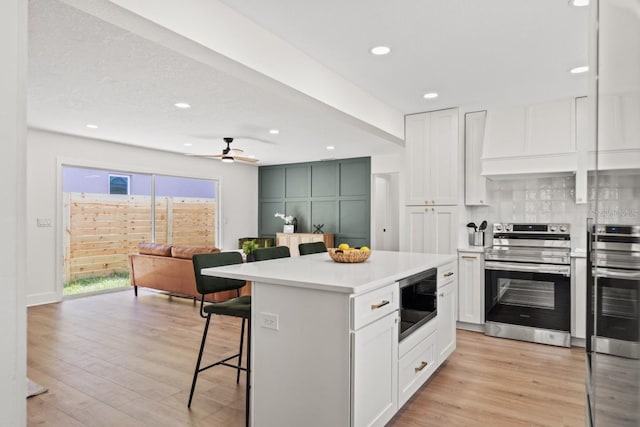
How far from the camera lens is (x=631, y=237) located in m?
0.42

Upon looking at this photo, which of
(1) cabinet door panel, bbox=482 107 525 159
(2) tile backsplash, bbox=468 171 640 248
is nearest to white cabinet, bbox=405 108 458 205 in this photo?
(1) cabinet door panel, bbox=482 107 525 159

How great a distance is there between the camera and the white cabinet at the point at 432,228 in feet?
15.0

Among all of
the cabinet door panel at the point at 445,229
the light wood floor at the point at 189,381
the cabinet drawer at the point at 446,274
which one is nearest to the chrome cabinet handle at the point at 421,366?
the light wood floor at the point at 189,381

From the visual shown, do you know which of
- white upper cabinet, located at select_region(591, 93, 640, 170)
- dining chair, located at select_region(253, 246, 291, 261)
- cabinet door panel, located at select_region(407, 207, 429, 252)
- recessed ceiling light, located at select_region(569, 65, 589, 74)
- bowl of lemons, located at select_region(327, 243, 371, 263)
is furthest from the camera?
cabinet door panel, located at select_region(407, 207, 429, 252)

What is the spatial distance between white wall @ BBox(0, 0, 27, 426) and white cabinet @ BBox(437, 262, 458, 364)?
9.10 feet

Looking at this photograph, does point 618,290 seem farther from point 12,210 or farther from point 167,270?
point 167,270

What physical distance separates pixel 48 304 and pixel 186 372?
3871 mm

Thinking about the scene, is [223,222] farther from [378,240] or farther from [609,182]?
[609,182]

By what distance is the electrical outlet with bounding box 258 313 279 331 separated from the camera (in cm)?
207

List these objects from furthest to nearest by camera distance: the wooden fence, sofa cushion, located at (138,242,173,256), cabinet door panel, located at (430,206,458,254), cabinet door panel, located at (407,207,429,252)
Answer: the wooden fence < sofa cushion, located at (138,242,173,256) < cabinet door panel, located at (407,207,429,252) < cabinet door panel, located at (430,206,458,254)

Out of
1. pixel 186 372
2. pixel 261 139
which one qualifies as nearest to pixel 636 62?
pixel 186 372

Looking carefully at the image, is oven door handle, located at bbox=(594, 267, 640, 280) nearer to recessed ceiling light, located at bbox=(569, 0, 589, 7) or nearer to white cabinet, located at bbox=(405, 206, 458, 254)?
recessed ceiling light, located at bbox=(569, 0, 589, 7)

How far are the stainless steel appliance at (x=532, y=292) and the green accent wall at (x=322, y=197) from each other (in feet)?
13.2

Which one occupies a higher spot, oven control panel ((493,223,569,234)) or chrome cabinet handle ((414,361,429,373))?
oven control panel ((493,223,569,234))
